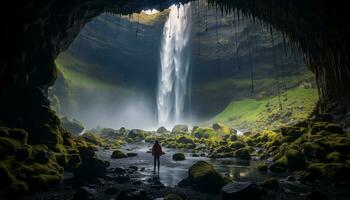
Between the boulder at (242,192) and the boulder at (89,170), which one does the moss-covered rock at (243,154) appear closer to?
the boulder at (242,192)

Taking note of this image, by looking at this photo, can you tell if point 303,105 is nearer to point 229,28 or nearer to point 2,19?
point 229,28

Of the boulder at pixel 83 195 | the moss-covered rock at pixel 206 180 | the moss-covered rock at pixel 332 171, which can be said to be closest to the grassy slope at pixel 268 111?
the moss-covered rock at pixel 332 171

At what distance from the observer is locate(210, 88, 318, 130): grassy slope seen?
59938 millimetres

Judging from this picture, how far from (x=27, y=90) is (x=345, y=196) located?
72.8ft

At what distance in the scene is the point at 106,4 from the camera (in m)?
27.3

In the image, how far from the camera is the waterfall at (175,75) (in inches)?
3228

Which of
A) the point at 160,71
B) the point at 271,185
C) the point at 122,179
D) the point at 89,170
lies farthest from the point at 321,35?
the point at 160,71

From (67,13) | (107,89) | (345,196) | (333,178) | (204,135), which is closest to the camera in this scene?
(345,196)

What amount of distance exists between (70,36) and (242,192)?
983 inches

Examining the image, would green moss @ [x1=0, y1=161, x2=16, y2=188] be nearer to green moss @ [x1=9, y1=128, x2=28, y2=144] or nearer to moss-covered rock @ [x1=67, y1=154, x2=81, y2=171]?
green moss @ [x1=9, y1=128, x2=28, y2=144]

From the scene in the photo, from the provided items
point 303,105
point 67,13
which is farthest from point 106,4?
point 303,105

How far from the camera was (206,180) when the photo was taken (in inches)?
551

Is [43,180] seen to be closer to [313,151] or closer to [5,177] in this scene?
[5,177]

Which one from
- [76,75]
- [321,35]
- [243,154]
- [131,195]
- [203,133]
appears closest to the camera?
[131,195]
